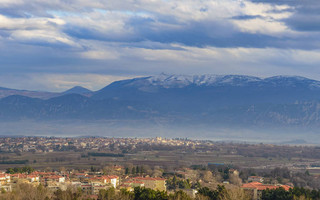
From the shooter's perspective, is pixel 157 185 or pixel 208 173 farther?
pixel 208 173

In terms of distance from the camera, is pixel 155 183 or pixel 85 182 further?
pixel 155 183

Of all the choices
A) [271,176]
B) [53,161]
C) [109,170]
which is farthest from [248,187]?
[53,161]

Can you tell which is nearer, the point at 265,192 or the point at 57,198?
the point at 57,198

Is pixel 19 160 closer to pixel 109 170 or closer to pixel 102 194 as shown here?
pixel 109 170

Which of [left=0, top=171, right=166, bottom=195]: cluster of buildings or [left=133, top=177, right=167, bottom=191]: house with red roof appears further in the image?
[left=133, top=177, right=167, bottom=191]: house with red roof

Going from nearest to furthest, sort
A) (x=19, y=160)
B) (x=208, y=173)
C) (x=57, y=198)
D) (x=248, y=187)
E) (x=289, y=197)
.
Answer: (x=57, y=198)
(x=289, y=197)
(x=248, y=187)
(x=208, y=173)
(x=19, y=160)

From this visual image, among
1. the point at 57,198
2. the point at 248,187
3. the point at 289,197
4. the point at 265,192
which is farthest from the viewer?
the point at 248,187

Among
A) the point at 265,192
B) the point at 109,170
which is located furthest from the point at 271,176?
the point at 265,192

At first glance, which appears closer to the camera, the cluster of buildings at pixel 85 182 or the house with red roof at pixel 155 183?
the cluster of buildings at pixel 85 182

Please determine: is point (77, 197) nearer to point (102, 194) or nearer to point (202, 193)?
point (102, 194)

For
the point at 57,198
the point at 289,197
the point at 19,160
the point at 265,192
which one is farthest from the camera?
the point at 19,160
